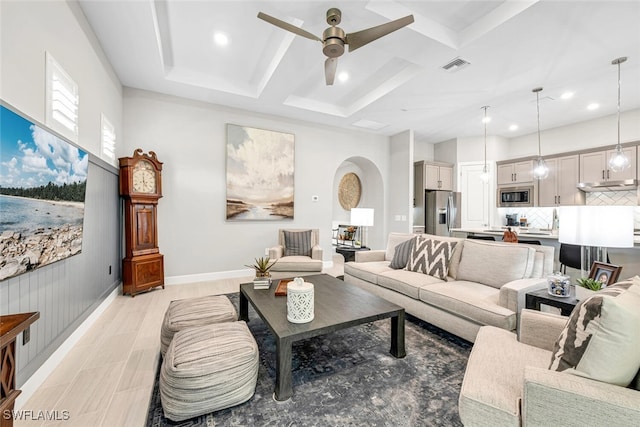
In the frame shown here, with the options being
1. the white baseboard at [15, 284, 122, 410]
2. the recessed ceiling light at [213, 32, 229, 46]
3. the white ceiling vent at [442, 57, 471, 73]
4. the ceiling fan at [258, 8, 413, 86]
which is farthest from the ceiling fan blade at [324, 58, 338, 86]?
the white baseboard at [15, 284, 122, 410]

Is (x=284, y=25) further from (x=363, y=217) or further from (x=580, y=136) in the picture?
(x=580, y=136)

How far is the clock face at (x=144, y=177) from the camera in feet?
12.1

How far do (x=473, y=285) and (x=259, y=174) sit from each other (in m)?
3.75

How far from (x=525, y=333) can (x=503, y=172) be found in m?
5.91

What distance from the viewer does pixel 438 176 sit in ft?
21.1

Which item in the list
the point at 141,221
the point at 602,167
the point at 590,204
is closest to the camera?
the point at 141,221

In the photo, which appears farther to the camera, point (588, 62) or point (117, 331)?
point (588, 62)

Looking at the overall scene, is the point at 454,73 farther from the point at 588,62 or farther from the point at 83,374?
the point at 83,374

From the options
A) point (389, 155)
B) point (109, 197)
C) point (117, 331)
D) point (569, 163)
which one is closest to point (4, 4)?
point (109, 197)

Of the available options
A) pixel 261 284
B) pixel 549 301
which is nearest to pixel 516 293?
pixel 549 301

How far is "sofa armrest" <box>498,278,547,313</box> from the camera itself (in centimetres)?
204

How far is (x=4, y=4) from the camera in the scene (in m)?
1.52

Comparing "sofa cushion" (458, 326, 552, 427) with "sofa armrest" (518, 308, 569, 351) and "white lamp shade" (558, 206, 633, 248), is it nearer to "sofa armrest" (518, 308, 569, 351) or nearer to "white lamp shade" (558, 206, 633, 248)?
"sofa armrest" (518, 308, 569, 351)

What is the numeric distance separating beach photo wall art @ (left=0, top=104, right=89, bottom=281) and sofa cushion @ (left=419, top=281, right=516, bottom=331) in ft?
9.88
